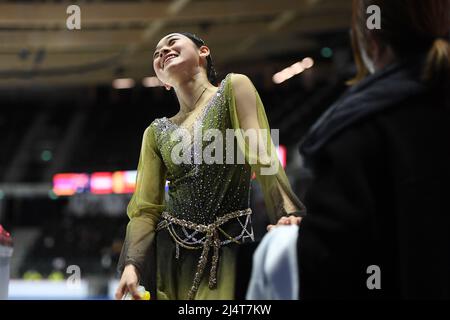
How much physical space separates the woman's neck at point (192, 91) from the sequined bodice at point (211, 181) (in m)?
0.04

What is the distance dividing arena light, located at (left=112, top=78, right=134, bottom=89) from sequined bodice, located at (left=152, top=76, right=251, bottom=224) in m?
0.63

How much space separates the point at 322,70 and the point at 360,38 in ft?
7.88

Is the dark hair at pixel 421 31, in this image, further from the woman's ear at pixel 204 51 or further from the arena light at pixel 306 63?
the arena light at pixel 306 63

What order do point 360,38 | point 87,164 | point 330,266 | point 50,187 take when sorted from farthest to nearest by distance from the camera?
1. point 50,187
2. point 87,164
3. point 360,38
4. point 330,266

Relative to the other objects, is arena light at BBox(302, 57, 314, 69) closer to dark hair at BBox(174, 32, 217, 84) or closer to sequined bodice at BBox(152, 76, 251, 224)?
dark hair at BBox(174, 32, 217, 84)

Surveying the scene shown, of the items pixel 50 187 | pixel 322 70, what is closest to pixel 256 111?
pixel 322 70

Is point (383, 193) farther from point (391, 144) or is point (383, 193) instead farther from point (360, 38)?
point (360, 38)

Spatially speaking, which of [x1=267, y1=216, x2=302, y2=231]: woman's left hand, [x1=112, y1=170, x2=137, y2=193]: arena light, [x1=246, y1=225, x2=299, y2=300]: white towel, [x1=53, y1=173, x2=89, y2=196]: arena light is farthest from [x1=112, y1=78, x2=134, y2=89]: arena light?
[x1=53, y1=173, x2=89, y2=196]: arena light

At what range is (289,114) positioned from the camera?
6.55 ft

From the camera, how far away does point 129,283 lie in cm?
133

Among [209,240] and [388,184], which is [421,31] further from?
[209,240]

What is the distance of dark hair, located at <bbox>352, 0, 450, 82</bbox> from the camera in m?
0.82

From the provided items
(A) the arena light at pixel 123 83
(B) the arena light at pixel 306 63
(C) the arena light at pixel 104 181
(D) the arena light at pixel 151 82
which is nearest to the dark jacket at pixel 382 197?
(D) the arena light at pixel 151 82

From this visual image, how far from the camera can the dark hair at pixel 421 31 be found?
32.4 inches
